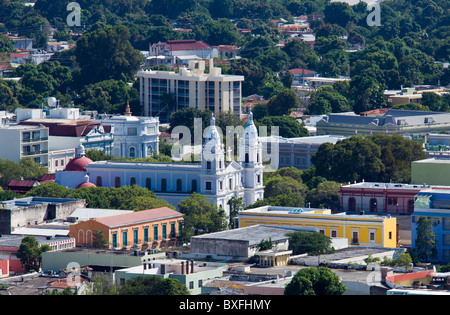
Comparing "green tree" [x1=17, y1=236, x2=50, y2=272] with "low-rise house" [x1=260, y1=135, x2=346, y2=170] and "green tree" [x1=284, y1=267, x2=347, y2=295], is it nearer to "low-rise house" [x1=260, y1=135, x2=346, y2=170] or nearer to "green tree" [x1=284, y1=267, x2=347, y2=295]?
"green tree" [x1=284, y1=267, x2=347, y2=295]

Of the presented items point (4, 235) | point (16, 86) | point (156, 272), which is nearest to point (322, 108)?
point (16, 86)

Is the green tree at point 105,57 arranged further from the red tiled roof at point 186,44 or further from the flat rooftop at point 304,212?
the flat rooftop at point 304,212

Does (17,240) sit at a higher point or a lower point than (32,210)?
lower

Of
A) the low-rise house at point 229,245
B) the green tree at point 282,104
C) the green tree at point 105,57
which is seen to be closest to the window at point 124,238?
the low-rise house at point 229,245

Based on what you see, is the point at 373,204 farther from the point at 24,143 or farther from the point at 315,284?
the point at 315,284

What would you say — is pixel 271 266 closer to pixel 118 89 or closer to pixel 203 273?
pixel 203 273

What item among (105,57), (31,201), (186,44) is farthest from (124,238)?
(186,44)
